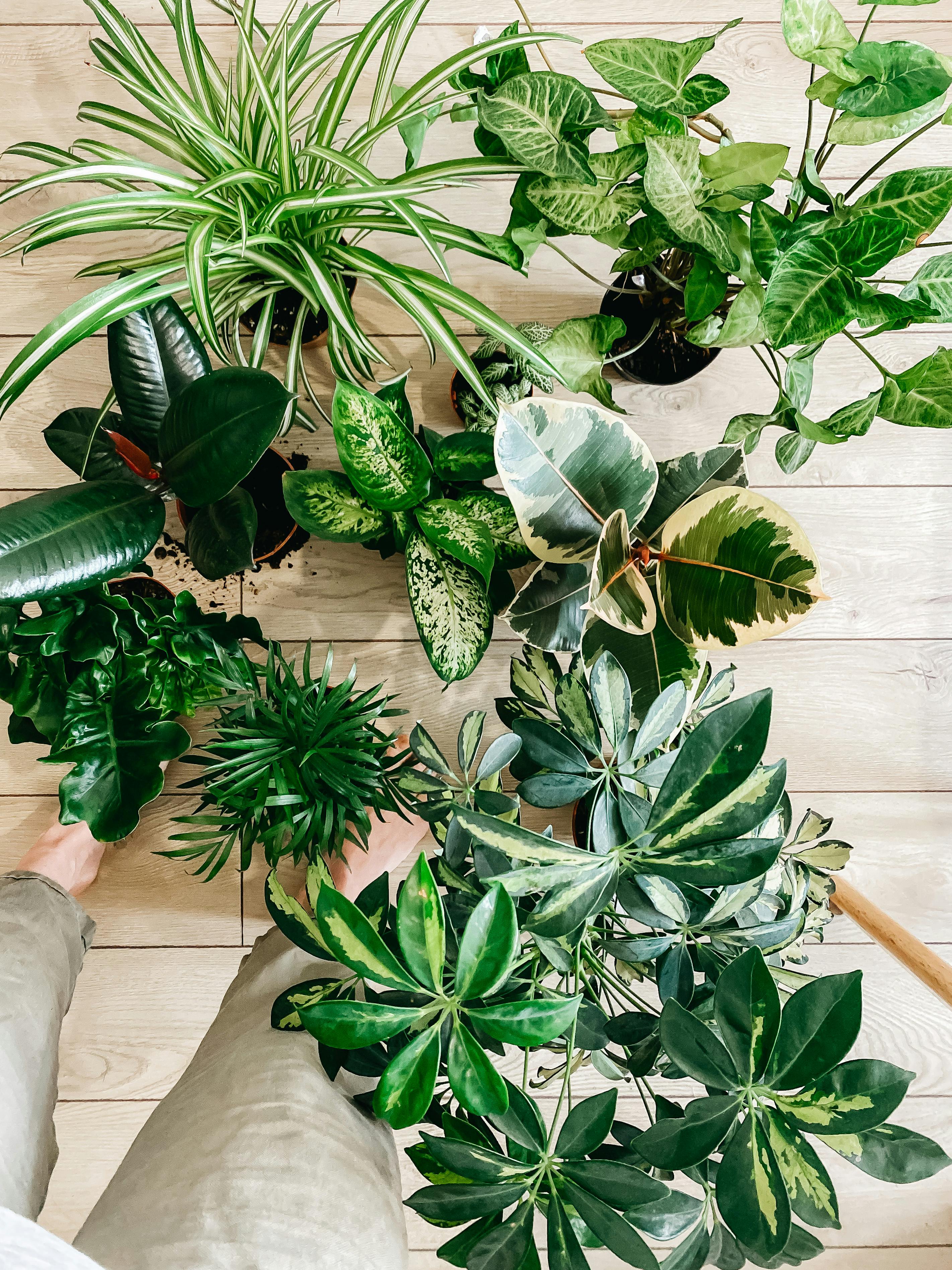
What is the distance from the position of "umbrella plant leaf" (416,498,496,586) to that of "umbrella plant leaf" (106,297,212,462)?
29 centimetres

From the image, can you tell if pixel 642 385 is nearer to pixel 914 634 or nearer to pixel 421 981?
pixel 914 634

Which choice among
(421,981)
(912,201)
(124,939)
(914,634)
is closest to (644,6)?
(912,201)

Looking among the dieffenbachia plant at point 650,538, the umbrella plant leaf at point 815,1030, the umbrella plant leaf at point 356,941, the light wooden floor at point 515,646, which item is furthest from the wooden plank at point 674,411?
the umbrella plant leaf at point 815,1030

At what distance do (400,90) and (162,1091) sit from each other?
60.2 inches

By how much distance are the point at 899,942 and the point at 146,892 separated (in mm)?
1081

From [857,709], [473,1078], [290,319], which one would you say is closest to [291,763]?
[473,1078]

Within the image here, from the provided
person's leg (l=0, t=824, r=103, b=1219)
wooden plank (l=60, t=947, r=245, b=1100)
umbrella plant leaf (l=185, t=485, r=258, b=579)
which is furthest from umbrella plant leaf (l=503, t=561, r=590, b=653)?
wooden plank (l=60, t=947, r=245, b=1100)

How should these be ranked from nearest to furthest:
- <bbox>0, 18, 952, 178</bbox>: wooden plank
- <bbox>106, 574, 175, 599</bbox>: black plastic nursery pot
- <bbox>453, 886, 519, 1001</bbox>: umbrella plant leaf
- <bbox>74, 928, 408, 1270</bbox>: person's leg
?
<bbox>453, 886, 519, 1001</bbox>: umbrella plant leaf → <bbox>74, 928, 408, 1270</bbox>: person's leg → <bbox>106, 574, 175, 599</bbox>: black plastic nursery pot → <bbox>0, 18, 952, 178</bbox>: wooden plank

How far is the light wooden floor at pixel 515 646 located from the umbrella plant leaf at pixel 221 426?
1.43ft

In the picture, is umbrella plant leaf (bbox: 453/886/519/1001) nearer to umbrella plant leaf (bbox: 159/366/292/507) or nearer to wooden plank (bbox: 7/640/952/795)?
umbrella plant leaf (bbox: 159/366/292/507)

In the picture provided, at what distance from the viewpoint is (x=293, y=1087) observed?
774mm

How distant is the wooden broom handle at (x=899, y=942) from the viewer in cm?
79

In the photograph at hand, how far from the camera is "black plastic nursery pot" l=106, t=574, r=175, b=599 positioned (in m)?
1.14

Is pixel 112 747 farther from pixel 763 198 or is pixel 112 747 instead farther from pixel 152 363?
pixel 763 198
